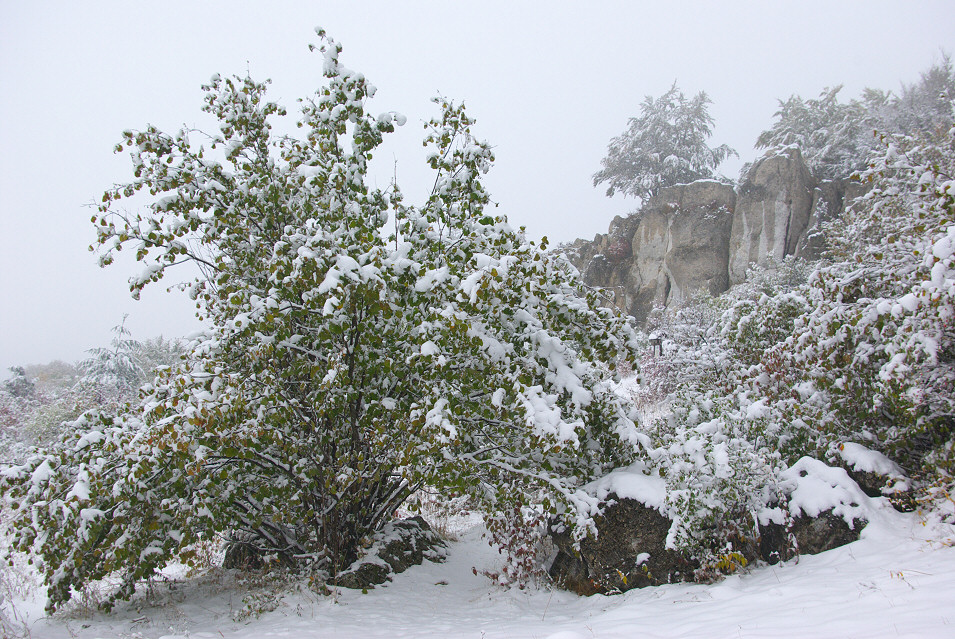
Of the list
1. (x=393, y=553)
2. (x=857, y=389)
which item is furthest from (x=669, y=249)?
(x=393, y=553)

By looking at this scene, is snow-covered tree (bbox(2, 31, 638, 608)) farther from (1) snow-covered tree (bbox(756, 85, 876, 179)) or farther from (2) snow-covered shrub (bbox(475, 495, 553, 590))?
(1) snow-covered tree (bbox(756, 85, 876, 179))

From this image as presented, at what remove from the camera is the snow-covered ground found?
128 inches

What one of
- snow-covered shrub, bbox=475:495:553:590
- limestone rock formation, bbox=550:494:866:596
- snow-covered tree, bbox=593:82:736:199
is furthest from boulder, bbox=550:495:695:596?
snow-covered tree, bbox=593:82:736:199

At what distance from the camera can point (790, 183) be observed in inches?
912

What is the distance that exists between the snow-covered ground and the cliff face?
660 inches

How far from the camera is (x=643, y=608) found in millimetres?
4543

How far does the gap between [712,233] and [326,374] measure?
2405 cm

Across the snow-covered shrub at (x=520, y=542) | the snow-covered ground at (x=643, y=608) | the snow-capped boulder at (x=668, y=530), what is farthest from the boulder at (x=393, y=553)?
the snow-capped boulder at (x=668, y=530)

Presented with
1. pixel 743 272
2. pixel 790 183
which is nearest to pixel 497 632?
pixel 743 272

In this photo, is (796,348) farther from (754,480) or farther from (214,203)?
(214,203)

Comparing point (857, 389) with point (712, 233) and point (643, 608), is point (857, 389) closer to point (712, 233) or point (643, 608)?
point (643, 608)

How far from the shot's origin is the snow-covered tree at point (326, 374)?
15.0 ft

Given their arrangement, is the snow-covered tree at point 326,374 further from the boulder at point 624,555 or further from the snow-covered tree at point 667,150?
the snow-covered tree at point 667,150

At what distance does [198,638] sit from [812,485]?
599 centimetres
